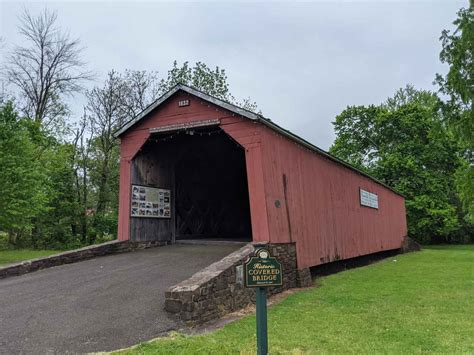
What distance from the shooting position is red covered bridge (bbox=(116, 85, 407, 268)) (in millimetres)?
9930

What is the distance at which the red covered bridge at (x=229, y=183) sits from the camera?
9.93 metres

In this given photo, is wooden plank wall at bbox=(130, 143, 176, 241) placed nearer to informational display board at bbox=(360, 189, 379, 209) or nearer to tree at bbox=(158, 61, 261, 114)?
informational display board at bbox=(360, 189, 379, 209)

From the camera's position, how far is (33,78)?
27578 mm

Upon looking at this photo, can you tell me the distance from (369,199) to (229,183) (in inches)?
233

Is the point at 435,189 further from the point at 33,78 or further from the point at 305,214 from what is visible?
the point at 33,78

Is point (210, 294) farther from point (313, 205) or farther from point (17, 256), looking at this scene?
point (17, 256)

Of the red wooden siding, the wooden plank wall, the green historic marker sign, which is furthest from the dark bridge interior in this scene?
the green historic marker sign

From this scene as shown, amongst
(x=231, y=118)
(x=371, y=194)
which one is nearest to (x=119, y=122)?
(x=371, y=194)

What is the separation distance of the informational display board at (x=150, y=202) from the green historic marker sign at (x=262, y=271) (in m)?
8.02

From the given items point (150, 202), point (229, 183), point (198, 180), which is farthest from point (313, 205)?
point (229, 183)

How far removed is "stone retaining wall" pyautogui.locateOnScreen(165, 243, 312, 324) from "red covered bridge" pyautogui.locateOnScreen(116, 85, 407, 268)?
205cm

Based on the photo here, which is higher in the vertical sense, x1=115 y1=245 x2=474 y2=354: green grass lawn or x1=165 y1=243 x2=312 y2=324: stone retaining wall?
x1=165 y1=243 x2=312 y2=324: stone retaining wall

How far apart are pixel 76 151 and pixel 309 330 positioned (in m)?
25.9

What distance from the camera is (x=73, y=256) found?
33.8ft
